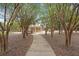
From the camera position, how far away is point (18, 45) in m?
2.15

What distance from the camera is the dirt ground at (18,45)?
2.13m

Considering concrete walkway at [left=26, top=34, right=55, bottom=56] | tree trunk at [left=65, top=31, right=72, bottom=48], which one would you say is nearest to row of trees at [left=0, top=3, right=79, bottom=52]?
tree trunk at [left=65, top=31, right=72, bottom=48]

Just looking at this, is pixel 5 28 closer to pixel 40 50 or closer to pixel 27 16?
pixel 27 16

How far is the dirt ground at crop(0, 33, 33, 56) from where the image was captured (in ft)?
6.99

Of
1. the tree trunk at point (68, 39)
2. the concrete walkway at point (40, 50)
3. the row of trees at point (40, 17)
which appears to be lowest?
the concrete walkway at point (40, 50)

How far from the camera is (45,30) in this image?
84.6 inches

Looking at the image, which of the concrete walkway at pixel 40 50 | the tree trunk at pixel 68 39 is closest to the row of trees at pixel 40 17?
the tree trunk at pixel 68 39

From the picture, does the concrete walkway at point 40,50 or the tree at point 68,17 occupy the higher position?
the tree at point 68,17

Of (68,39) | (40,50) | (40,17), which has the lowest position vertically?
(40,50)

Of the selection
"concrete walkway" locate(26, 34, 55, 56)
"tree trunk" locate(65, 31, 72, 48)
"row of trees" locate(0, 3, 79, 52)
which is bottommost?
"concrete walkway" locate(26, 34, 55, 56)

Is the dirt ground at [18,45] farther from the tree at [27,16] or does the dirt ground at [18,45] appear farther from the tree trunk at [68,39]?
the tree trunk at [68,39]

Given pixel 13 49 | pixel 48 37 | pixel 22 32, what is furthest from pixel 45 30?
pixel 13 49

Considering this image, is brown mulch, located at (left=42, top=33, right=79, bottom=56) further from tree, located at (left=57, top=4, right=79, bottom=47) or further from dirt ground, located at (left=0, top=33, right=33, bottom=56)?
dirt ground, located at (left=0, top=33, right=33, bottom=56)

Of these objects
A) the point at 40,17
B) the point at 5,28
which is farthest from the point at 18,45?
the point at 40,17
